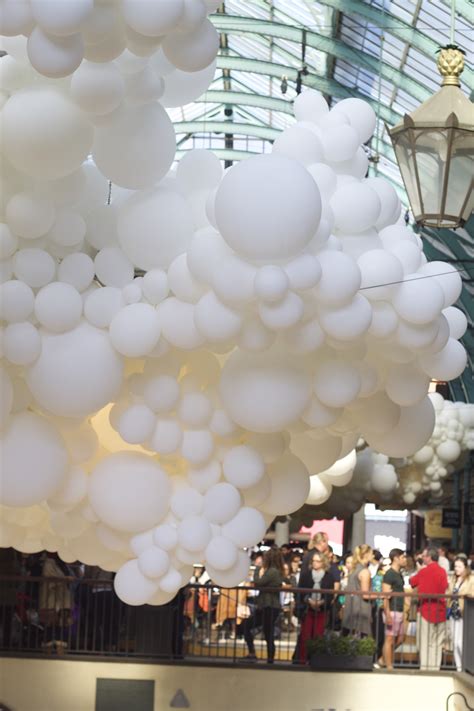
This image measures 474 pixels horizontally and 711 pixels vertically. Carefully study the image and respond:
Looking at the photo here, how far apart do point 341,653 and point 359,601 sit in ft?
1.78

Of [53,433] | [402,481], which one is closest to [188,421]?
[53,433]

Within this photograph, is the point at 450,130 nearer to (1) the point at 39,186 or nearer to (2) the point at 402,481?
(1) the point at 39,186

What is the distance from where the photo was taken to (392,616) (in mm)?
13555

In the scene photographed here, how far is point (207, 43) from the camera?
467cm

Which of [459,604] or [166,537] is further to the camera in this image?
[459,604]

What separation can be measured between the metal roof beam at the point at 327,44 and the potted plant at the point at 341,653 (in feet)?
23.1

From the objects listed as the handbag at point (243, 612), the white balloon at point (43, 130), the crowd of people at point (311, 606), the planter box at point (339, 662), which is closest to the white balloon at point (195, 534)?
the white balloon at point (43, 130)

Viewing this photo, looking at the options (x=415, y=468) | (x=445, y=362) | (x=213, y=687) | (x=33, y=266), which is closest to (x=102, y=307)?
(x=33, y=266)

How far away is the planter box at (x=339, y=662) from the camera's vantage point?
13.4 m

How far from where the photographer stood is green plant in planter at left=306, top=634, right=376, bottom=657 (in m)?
13.3

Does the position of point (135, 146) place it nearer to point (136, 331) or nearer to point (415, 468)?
point (136, 331)

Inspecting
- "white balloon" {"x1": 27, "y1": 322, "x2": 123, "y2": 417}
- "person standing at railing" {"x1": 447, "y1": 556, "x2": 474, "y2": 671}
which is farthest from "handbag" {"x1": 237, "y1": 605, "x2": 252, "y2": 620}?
"white balloon" {"x1": 27, "y1": 322, "x2": 123, "y2": 417}

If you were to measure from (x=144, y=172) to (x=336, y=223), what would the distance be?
78cm

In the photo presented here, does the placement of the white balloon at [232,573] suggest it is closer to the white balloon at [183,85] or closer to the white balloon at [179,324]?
the white balloon at [179,324]
